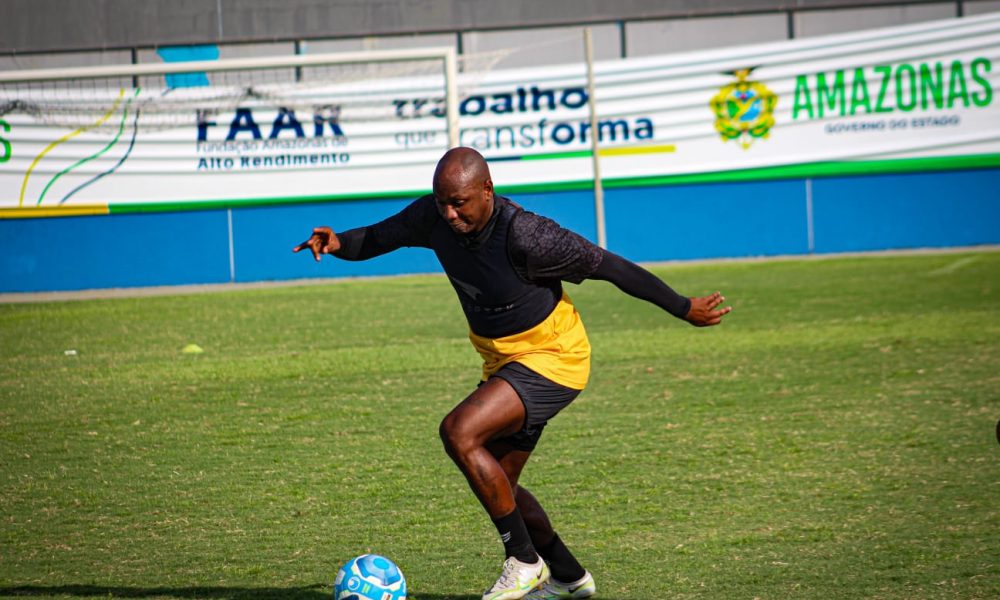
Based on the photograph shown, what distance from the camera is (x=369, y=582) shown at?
449cm

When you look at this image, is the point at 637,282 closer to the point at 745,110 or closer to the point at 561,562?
the point at 561,562

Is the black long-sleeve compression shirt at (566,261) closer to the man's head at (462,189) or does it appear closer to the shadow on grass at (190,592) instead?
the man's head at (462,189)

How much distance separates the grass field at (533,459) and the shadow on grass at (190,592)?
0.05ft

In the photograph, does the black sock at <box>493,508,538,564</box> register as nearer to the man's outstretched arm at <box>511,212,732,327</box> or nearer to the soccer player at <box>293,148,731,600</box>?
the soccer player at <box>293,148,731,600</box>

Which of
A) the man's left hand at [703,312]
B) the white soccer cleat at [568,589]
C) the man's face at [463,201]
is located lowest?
the white soccer cleat at [568,589]

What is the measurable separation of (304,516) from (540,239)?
2.28 m

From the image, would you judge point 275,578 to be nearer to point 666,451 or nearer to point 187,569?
point 187,569

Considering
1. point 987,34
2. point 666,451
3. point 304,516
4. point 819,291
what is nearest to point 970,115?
point 987,34

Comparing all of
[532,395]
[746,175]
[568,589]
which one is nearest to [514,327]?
[532,395]

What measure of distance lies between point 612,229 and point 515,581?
14.7m

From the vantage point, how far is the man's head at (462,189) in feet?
14.9

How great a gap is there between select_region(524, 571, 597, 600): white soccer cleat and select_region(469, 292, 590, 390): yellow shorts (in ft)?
2.63

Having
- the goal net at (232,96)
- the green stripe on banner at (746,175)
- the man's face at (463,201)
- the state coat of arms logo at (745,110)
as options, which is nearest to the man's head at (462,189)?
the man's face at (463,201)

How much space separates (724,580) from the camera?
4.92 metres
